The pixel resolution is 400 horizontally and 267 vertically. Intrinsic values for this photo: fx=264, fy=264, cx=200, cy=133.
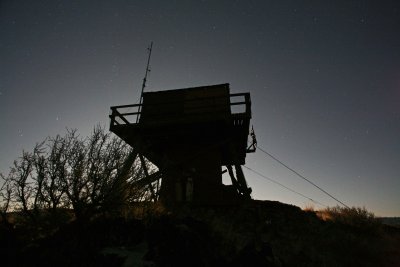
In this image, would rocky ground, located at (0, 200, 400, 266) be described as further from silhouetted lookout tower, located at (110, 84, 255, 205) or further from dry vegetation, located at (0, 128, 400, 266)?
silhouetted lookout tower, located at (110, 84, 255, 205)

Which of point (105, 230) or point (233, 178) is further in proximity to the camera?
point (233, 178)

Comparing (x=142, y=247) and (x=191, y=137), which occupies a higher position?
(x=191, y=137)

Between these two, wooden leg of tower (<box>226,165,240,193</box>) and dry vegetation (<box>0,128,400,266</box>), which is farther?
wooden leg of tower (<box>226,165,240,193</box>)

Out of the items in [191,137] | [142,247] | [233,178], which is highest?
[191,137]

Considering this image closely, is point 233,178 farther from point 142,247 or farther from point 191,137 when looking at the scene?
point 142,247

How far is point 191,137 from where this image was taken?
13.3 meters

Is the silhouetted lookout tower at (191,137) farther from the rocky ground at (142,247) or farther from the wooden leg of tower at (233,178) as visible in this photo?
the rocky ground at (142,247)

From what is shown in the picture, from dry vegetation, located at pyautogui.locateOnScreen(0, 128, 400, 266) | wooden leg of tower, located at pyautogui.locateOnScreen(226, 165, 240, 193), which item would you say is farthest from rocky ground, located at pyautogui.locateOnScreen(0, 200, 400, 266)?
wooden leg of tower, located at pyautogui.locateOnScreen(226, 165, 240, 193)

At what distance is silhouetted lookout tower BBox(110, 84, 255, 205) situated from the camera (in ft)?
38.2

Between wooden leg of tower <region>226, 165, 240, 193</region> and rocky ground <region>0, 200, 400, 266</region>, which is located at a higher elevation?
wooden leg of tower <region>226, 165, 240, 193</region>

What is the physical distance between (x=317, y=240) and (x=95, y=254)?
9333 mm

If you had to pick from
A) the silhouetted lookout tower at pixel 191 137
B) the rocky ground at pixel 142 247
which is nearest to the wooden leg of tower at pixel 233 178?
the silhouetted lookout tower at pixel 191 137

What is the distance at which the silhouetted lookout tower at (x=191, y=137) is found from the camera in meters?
11.6

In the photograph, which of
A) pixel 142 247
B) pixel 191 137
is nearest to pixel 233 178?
pixel 191 137
